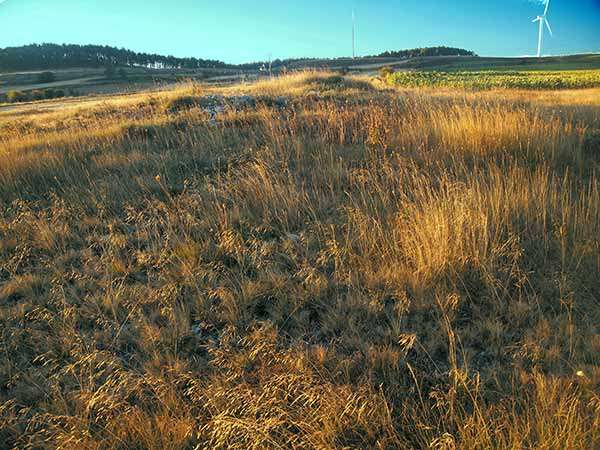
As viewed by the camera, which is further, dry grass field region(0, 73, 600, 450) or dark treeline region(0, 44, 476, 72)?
dark treeline region(0, 44, 476, 72)

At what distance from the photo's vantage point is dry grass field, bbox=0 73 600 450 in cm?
176

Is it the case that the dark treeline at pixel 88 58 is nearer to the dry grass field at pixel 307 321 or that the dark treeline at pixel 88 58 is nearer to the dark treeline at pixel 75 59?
the dark treeline at pixel 75 59

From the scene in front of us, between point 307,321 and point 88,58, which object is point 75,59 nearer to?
point 88,58

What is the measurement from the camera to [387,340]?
2.33m

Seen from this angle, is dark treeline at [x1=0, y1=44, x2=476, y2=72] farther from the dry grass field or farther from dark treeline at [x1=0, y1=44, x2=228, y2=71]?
the dry grass field

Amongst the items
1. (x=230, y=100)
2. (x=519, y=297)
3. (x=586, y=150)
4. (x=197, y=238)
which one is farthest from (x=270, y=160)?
(x=230, y=100)

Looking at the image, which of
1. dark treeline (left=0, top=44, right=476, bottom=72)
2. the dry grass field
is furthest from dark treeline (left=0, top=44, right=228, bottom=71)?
the dry grass field

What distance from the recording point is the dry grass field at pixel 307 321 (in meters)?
1.76

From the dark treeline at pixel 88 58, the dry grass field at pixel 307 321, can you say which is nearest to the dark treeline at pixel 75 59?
the dark treeline at pixel 88 58

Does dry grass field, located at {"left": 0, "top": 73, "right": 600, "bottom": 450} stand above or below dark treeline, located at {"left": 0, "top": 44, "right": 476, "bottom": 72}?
below

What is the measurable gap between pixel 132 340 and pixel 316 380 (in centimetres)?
145

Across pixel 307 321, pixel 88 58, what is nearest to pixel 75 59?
pixel 88 58

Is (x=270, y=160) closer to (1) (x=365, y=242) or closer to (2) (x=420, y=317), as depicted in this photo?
(1) (x=365, y=242)

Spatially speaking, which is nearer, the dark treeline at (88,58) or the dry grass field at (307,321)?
the dry grass field at (307,321)
